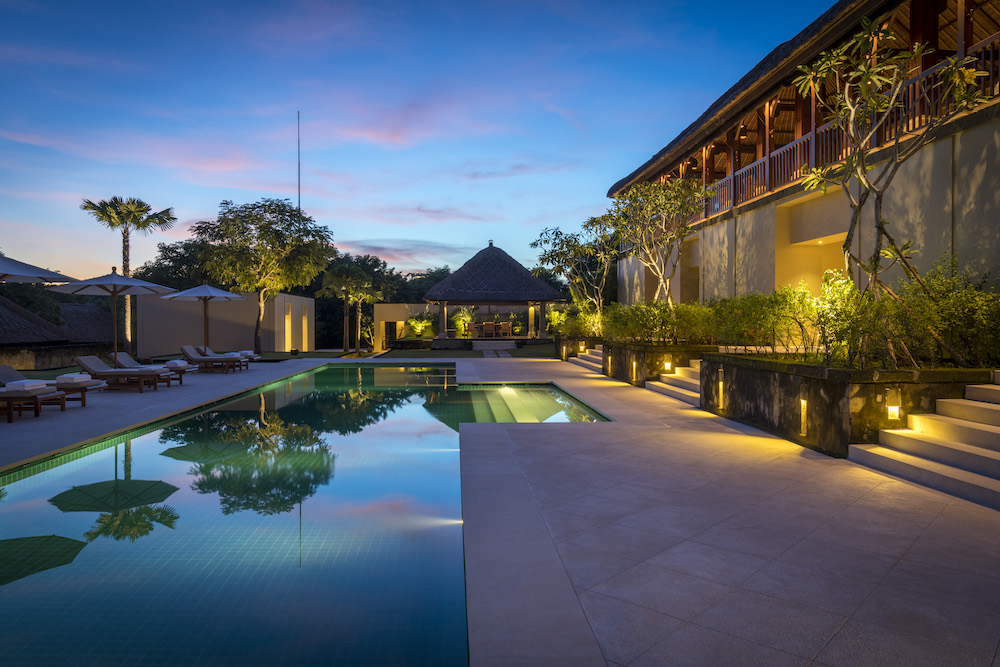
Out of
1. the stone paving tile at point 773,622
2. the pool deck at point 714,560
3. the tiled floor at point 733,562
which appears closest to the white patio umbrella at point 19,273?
the pool deck at point 714,560

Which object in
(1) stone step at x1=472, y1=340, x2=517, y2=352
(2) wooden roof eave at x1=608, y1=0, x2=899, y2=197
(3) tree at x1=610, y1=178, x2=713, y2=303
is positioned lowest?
(1) stone step at x1=472, y1=340, x2=517, y2=352

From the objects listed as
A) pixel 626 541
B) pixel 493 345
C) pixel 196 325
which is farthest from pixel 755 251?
pixel 196 325

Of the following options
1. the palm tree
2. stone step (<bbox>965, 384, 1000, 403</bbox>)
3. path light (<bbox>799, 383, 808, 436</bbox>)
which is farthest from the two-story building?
the palm tree

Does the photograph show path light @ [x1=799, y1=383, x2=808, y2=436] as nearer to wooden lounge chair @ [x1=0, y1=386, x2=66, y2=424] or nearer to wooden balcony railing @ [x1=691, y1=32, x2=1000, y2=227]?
wooden balcony railing @ [x1=691, y1=32, x2=1000, y2=227]

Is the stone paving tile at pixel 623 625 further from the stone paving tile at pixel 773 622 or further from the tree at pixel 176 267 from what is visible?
the tree at pixel 176 267

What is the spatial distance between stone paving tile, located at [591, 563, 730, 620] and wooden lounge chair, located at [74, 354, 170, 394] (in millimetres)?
11565

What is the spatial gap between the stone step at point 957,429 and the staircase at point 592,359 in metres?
9.91

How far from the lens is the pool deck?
2279 millimetres

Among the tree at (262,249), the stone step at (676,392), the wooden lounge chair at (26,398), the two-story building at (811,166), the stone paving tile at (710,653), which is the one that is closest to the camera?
the stone paving tile at (710,653)

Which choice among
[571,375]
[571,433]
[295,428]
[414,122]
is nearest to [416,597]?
[571,433]

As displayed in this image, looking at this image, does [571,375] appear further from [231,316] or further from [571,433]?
[231,316]

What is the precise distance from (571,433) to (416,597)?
4044mm

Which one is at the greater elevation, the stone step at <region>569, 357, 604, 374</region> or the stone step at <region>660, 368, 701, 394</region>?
the stone step at <region>660, 368, 701, 394</region>

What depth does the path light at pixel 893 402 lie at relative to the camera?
5512mm
